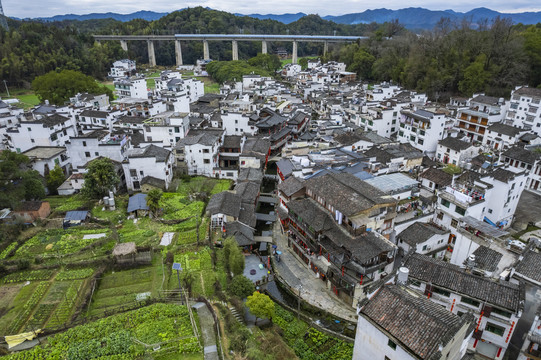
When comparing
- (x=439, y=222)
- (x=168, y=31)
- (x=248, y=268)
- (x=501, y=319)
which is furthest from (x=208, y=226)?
(x=168, y=31)

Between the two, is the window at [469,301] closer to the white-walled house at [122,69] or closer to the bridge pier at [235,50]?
the white-walled house at [122,69]

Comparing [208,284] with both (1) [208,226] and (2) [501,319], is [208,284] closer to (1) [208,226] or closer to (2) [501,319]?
(1) [208,226]

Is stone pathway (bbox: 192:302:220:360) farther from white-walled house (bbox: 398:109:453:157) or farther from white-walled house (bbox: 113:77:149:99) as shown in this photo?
white-walled house (bbox: 113:77:149:99)

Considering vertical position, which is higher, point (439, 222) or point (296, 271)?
point (439, 222)

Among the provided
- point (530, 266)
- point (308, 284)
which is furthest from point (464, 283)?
point (308, 284)

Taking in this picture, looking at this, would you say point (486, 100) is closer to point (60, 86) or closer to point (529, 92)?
point (529, 92)

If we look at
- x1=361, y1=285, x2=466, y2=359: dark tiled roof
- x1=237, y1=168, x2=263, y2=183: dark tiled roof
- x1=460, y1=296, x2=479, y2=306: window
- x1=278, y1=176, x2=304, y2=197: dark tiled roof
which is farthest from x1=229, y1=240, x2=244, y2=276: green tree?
x1=237, y1=168, x2=263, y2=183: dark tiled roof
